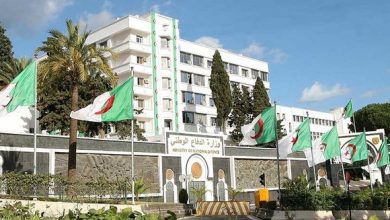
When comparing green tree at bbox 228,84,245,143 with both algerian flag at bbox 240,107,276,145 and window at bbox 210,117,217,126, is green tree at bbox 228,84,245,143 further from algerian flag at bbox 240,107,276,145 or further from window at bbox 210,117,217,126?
algerian flag at bbox 240,107,276,145

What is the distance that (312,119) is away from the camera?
96125mm

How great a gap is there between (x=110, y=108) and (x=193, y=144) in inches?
697

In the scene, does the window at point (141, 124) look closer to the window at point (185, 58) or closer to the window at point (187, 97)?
the window at point (187, 97)

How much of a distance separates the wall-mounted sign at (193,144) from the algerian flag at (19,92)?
56.1 ft

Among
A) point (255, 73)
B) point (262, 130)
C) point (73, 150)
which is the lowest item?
point (73, 150)

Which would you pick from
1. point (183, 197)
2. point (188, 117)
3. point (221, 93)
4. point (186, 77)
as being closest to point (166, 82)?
point (186, 77)

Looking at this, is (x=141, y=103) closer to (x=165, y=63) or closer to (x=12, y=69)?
(x=165, y=63)

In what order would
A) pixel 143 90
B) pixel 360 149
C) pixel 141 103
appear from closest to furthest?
pixel 360 149, pixel 143 90, pixel 141 103

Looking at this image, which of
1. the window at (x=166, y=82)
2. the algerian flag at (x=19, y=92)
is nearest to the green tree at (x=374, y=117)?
the window at (x=166, y=82)

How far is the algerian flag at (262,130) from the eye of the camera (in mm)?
30188

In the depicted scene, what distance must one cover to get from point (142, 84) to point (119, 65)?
3560 millimetres

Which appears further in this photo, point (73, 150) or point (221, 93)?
point (221, 93)

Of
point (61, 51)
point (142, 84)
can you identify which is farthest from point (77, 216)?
point (142, 84)

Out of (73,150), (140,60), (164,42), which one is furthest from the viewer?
(164,42)
